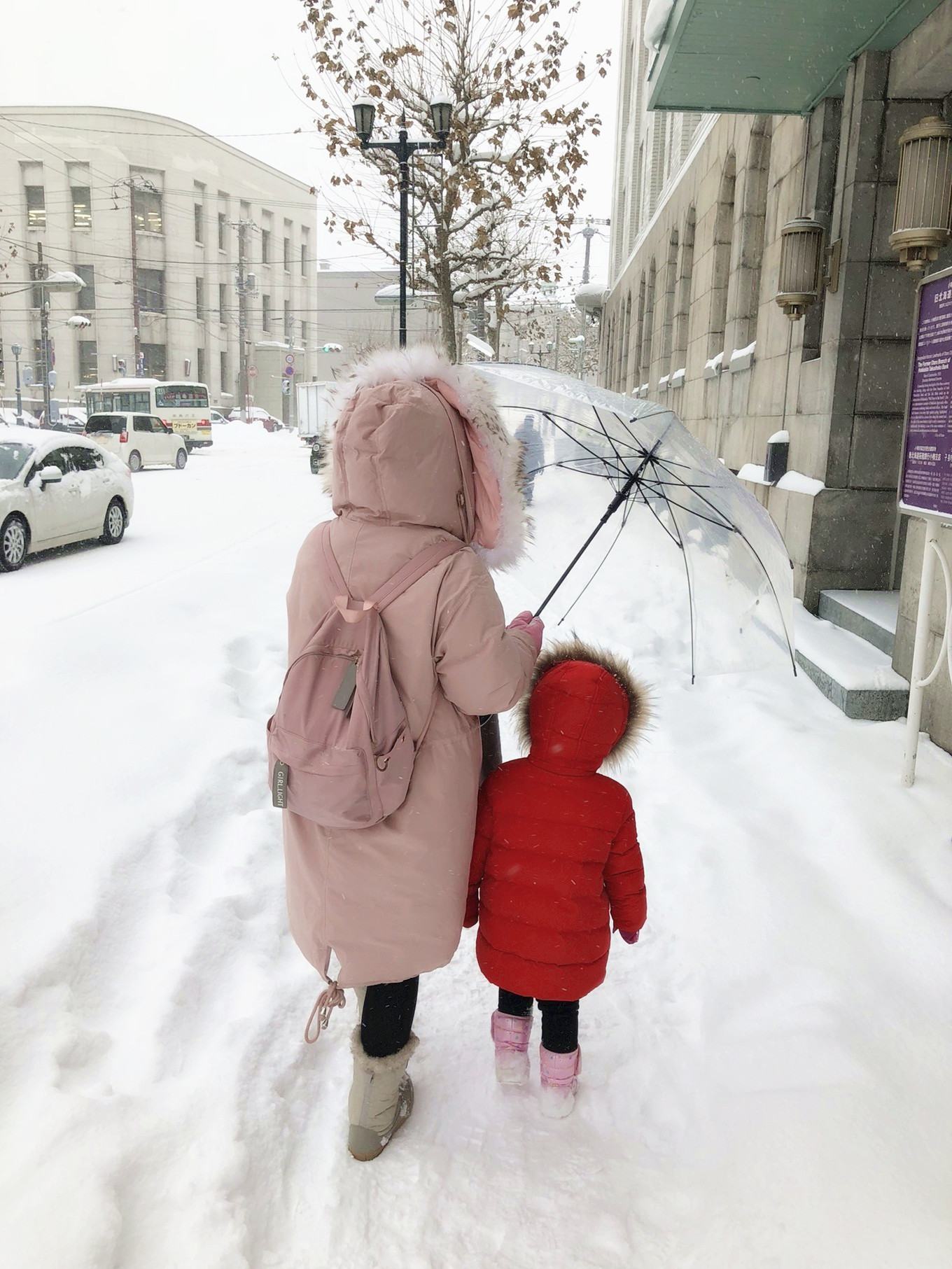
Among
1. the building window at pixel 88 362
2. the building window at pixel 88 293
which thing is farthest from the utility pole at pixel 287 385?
the building window at pixel 88 293

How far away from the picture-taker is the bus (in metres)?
38.1

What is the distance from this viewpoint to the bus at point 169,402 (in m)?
38.1

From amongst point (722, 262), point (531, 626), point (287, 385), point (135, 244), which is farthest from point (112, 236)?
point (531, 626)

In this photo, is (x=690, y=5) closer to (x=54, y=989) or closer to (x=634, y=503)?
(x=634, y=503)

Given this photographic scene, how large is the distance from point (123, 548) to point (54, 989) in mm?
10345

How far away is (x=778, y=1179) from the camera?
219 centimetres

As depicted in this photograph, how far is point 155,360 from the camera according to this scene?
63.1 meters

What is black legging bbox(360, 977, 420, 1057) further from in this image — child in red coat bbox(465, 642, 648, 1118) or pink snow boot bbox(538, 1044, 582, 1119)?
pink snow boot bbox(538, 1044, 582, 1119)

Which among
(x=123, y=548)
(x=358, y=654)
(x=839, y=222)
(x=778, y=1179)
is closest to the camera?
(x=358, y=654)

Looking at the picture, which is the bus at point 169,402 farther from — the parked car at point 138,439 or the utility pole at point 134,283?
the utility pole at point 134,283

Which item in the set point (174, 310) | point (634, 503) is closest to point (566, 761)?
point (634, 503)

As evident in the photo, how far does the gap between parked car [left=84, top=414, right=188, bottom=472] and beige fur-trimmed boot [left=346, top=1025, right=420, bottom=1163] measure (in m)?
27.5

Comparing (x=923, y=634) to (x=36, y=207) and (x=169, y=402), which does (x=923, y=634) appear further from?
(x=36, y=207)

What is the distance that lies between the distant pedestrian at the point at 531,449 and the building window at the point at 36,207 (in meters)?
71.7
